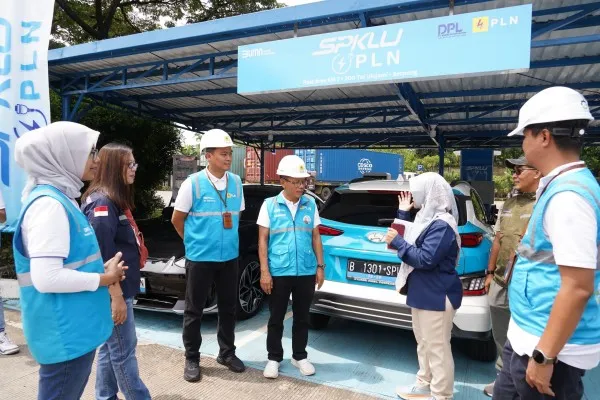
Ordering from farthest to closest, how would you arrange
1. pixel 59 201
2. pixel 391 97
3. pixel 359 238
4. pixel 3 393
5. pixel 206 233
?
pixel 391 97 < pixel 359 238 < pixel 206 233 < pixel 3 393 < pixel 59 201

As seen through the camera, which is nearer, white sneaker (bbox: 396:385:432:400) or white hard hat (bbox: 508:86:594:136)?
white hard hat (bbox: 508:86:594:136)

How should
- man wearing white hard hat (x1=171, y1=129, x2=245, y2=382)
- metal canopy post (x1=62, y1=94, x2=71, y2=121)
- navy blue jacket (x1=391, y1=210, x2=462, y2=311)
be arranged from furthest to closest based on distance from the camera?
metal canopy post (x1=62, y1=94, x2=71, y2=121)
man wearing white hard hat (x1=171, y1=129, x2=245, y2=382)
navy blue jacket (x1=391, y1=210, x2=462, y2=311)

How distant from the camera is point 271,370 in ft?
10.6

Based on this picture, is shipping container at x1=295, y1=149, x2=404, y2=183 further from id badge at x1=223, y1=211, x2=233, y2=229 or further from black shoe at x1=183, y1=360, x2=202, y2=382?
black shoe at x1=183, y1=360, x2=202, y2=382

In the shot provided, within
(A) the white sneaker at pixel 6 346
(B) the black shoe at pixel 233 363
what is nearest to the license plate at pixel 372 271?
(B) the black shoe at pixel 233 363

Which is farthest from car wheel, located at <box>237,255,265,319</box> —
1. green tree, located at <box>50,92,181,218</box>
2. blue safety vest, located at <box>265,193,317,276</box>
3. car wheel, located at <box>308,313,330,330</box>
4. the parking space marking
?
green tree, located at <box>50,92,181,218</box>

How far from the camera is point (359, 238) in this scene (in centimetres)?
340

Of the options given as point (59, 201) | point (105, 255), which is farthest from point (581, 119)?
point (105, 255)

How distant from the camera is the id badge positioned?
3.26 meters

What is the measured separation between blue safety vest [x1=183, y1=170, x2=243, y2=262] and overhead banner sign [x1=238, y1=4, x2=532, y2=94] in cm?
Answer: 231

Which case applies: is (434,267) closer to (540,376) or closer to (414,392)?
(414,392)

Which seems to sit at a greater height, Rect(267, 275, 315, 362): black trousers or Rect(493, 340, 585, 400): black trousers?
Rect(493, 340, 585, 400): black trousers

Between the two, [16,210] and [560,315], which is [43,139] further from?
[16,210]

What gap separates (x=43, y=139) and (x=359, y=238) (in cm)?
239
